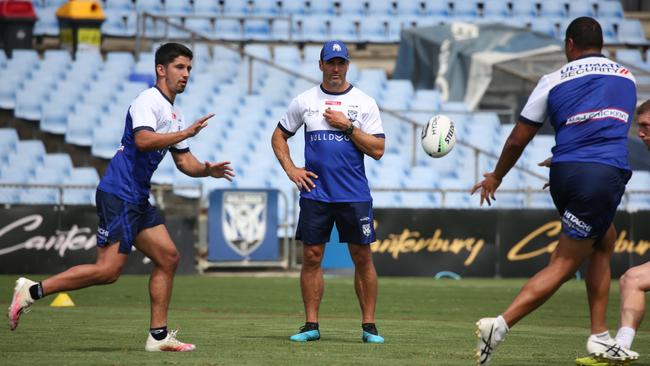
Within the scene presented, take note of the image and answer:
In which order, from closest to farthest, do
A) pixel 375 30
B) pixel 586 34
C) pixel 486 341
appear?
pixel 486 341
pixel 586 34
pixel 375 30

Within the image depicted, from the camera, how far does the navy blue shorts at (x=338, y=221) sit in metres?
10.4

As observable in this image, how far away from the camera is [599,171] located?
25.9ft

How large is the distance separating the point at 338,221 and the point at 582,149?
118 inches

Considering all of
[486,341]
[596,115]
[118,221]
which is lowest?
[486,341]

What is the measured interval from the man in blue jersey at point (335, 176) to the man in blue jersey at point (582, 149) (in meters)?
2.36

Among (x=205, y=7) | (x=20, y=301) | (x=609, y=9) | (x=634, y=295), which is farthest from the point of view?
(x=609, y=9)

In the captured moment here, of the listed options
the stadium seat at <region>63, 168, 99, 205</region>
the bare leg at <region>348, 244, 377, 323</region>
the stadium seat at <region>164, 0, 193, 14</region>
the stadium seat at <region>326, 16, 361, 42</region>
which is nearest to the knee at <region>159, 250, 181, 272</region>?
the bare leg at <region>348, 244, 377, 323</region>

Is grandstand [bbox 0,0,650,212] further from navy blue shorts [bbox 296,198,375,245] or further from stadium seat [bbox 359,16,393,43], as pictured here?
navy blue shorts [bbox 296,198,375,245]

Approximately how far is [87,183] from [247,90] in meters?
5.36

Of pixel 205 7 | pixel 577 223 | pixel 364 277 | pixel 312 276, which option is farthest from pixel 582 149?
pixel 205 7

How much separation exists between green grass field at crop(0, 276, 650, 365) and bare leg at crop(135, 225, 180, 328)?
40 centimetres

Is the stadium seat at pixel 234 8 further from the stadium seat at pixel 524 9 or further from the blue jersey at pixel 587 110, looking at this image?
the blue jersey at pixel 587 110

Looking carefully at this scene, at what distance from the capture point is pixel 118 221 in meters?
9.19

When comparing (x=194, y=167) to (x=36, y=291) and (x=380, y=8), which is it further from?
(x=380, y=8)
